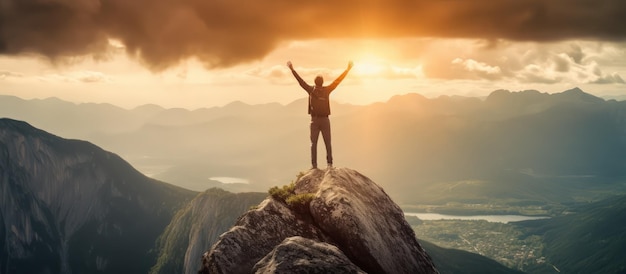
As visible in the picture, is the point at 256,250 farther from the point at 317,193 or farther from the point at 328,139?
the point at 328,139

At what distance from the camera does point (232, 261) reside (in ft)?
71.5

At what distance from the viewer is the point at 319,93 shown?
3077cm

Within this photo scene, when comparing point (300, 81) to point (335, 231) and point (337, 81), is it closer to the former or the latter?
point (337, 81)

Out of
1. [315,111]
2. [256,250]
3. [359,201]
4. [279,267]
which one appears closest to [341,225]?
[359,201]

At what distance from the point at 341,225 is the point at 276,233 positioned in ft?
11.1

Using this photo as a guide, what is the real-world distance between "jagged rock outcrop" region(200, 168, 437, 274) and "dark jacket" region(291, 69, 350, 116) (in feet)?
14.8

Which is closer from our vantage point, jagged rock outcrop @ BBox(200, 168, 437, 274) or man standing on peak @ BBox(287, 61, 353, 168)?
jagged rock outcrop @ BBox(200, 168, 437, 274)

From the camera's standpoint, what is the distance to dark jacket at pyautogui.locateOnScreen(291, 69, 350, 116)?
101 ft

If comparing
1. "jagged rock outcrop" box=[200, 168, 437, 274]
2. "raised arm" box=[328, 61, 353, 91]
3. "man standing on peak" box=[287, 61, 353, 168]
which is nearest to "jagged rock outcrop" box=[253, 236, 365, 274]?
"jagged rock outcrop" box=[200, 168, 437, 274]

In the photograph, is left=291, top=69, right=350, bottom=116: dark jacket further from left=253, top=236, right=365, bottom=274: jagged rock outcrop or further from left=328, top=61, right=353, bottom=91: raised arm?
left=253, top=236, right=365, bottom=274: jagged rock outcrop

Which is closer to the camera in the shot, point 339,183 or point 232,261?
point 232,261

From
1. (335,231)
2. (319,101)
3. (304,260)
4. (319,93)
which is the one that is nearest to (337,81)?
(319,93)

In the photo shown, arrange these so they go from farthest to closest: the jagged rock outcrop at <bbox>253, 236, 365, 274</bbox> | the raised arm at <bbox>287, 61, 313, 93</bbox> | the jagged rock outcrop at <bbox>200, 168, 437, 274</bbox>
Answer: the raised arm at <bbox>287, 61, 313, 93</bbox> → the jagged rock outcrop at <bbox>200, 168, 437, 274</bbox> → the jagged rock outcrop at <bbox>253, 236, 365, 274</bbox>

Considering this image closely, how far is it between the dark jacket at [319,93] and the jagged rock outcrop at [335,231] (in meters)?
4.50
